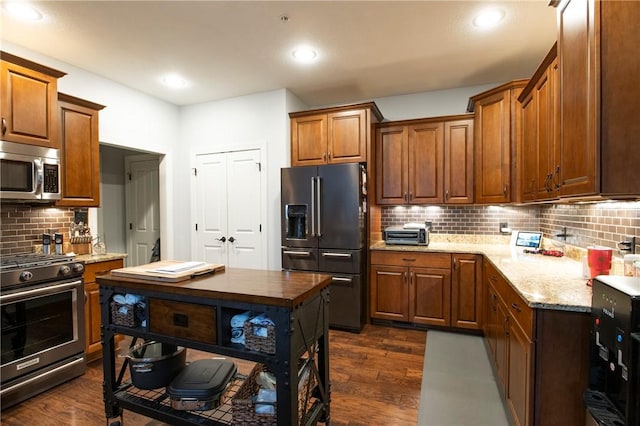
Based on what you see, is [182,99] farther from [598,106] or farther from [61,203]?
[598,106]

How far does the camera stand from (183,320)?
1.53 metres

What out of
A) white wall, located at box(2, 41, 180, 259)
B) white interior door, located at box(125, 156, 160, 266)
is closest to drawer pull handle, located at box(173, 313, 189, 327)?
white wall, located at box(2, 41, 180, 259)

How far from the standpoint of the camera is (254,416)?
4.88 ft

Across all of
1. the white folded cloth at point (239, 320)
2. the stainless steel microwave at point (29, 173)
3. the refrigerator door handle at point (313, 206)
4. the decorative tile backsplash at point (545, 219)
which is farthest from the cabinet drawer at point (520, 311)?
the stainless steel microwave at point (29, 173)

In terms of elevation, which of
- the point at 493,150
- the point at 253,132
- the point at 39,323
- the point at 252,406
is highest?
the point at 253,132

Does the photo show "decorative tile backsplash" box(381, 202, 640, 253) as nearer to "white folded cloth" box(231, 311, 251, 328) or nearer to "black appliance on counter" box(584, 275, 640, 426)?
"black appliance on counter" box(584, 275, 640, 426)

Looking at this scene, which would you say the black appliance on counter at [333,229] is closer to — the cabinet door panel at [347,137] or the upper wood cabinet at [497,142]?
the cabinet door panel at [347,137]

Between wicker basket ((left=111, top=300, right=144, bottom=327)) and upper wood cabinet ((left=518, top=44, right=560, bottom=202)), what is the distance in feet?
8.52

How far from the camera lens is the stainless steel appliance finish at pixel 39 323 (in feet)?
6.88

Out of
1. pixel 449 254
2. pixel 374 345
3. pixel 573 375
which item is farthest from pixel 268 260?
pixel 573 375

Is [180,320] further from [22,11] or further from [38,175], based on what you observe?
[22,11]

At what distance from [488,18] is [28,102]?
11.9ft

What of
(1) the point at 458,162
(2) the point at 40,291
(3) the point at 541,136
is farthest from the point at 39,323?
(1) the point at 458,162

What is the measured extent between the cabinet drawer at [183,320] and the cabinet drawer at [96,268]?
4.96 feet
